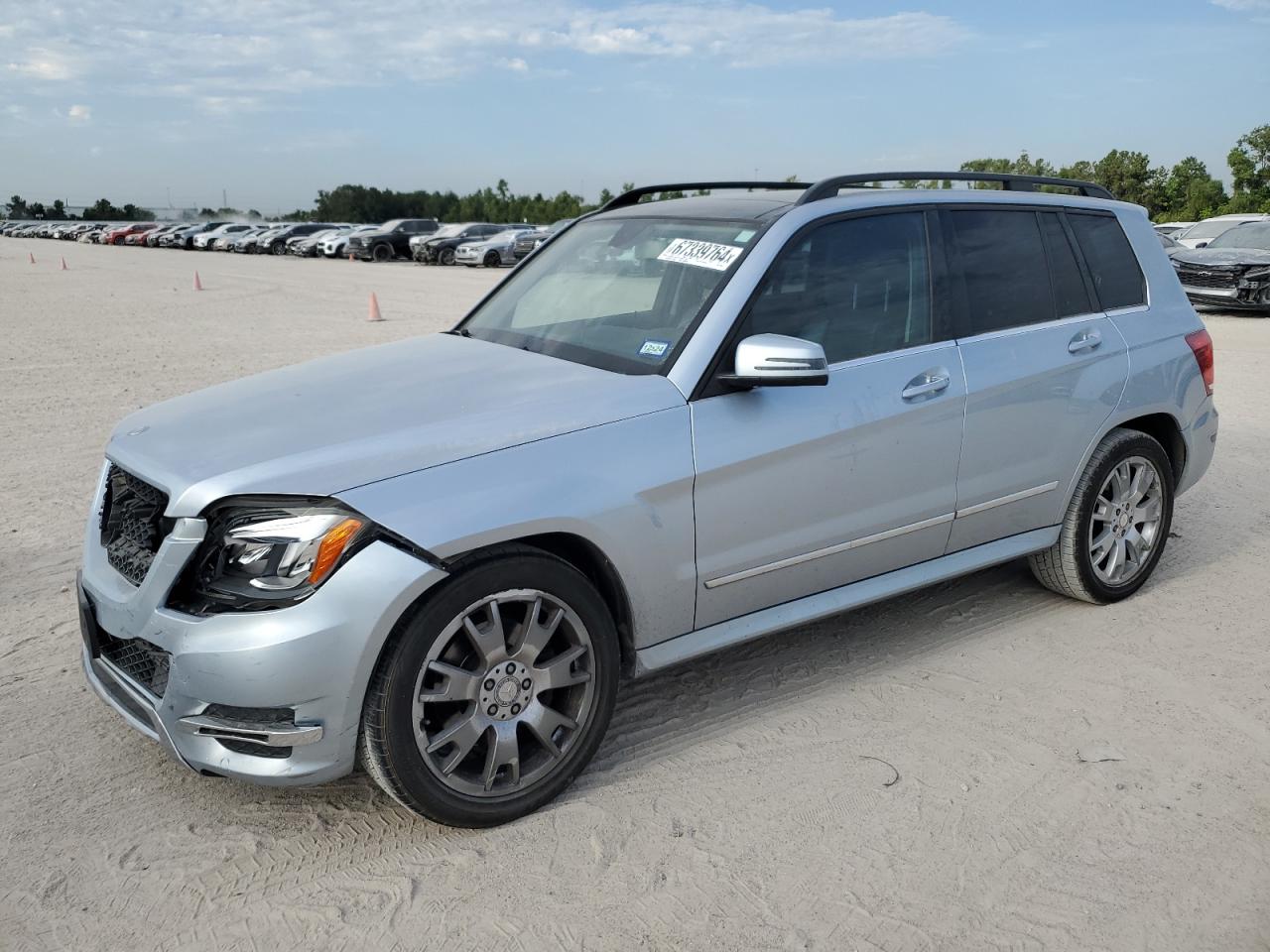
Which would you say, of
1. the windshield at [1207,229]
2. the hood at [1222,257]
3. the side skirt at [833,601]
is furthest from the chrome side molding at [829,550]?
the windshield at [1207,229]

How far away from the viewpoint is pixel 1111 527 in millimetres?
4973

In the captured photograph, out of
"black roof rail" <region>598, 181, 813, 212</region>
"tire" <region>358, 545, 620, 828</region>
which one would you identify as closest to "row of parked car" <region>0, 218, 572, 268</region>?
"black roof rail" <region>598, 181, 813, 212</region>

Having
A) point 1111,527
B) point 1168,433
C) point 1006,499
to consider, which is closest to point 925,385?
point 1006,499

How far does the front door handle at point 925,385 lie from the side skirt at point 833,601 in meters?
0.69

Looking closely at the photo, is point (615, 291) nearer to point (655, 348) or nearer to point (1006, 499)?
point (655, 348)

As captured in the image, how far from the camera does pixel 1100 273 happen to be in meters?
4.94

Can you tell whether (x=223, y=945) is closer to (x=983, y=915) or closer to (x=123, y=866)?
(x=123, y=866)

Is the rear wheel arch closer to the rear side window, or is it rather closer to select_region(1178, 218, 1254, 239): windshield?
the rear side window

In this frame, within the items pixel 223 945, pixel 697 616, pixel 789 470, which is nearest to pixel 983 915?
pixel 697 616

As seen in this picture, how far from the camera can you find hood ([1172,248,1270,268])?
17.0m

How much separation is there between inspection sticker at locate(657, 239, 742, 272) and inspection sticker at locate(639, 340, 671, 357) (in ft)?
1.19

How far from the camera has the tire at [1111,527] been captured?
189 inches

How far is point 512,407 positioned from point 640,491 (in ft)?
1.58

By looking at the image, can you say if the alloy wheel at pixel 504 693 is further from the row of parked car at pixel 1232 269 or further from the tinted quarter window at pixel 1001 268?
the row of parked car at pixel 1232 269
